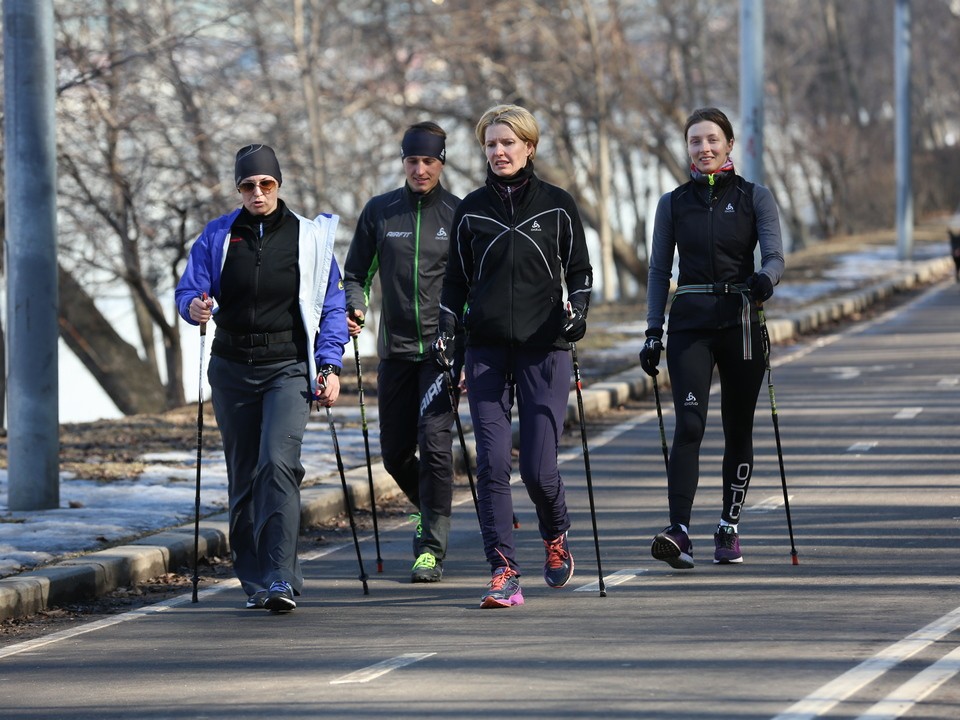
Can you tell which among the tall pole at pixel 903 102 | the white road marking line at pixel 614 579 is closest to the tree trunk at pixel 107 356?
the tall pole at pixel 903 102

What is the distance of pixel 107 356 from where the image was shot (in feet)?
82.3

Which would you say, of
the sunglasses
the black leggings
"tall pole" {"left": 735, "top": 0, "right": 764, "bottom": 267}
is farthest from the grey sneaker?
"tall pole" {"left": 735, "top": 0, "right": 764, "bottom": 267}

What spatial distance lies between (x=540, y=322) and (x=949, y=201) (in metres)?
43.6

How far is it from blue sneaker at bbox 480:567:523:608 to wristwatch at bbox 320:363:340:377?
1.17 meters

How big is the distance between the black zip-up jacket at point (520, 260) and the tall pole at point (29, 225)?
3.43m

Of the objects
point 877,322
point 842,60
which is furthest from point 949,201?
point 877,322

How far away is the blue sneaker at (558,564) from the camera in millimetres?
8047

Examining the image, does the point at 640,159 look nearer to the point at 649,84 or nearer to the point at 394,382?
the point at 649,84

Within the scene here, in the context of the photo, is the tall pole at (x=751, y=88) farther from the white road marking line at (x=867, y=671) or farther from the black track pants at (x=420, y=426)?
the white road marking line at (x=867, y=671)

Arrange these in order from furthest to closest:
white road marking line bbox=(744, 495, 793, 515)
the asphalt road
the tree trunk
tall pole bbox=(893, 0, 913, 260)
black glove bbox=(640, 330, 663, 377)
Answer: tall pole bbox=(893, 0, 913, 260), the tree trunk, white road marking line bbox=(744, 495, 793, 515), black glove bbox=(640, 330, 663, 377), the asphalt road

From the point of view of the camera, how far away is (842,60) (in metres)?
51.4

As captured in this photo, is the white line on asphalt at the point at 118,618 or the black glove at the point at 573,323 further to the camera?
the black glove at the point at 573,323

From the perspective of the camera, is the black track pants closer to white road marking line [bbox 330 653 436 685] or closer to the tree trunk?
white road marking line [bbox 330 653 436 685]

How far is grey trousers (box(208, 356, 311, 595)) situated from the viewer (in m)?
7.89
